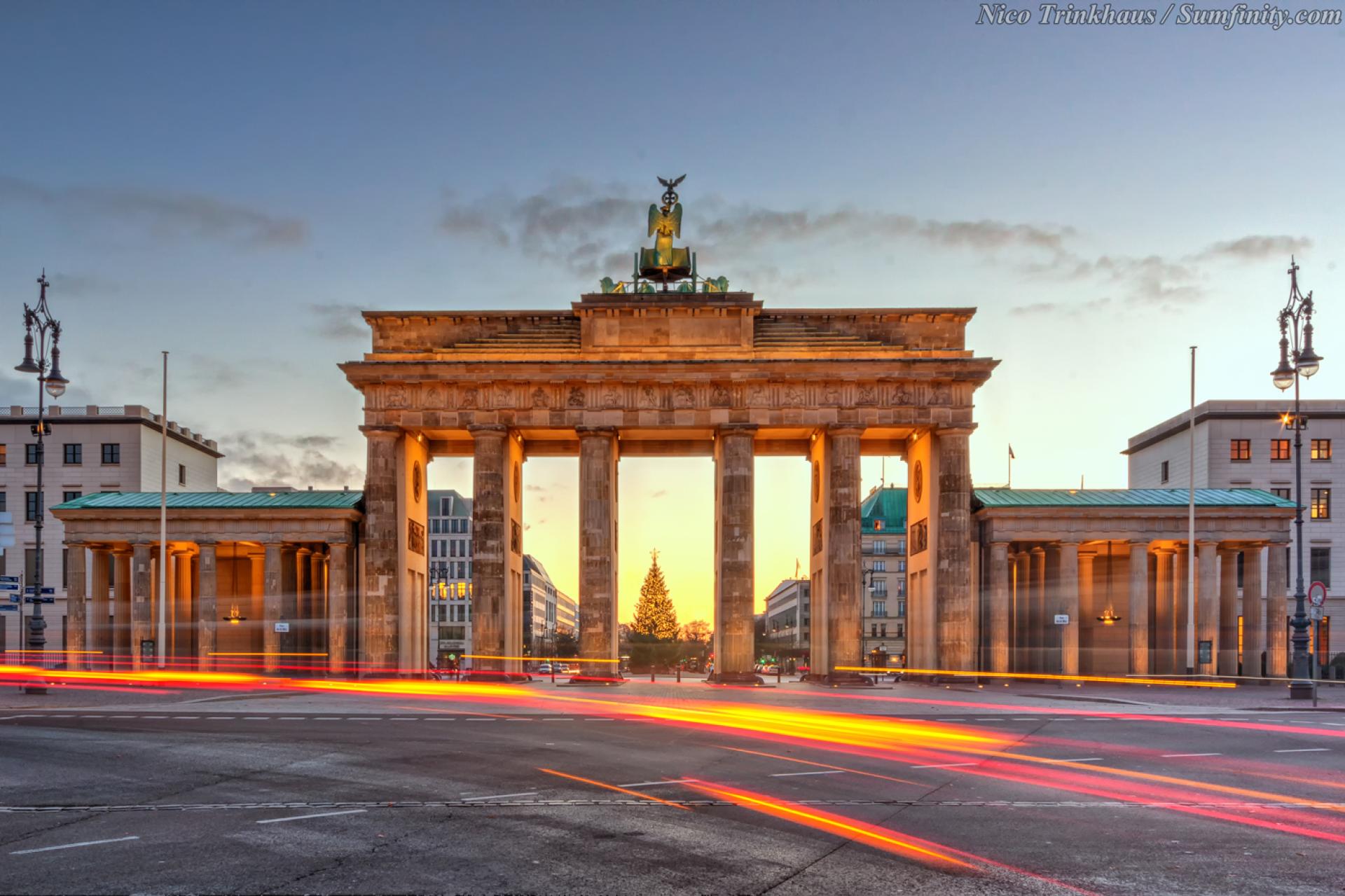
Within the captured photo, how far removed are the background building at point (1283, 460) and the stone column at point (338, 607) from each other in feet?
189

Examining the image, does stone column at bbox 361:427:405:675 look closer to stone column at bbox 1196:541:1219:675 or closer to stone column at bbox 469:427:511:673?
stone column at bbox 469:427:511:673

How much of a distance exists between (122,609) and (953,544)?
4509 cm

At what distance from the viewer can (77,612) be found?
→ 191 ft

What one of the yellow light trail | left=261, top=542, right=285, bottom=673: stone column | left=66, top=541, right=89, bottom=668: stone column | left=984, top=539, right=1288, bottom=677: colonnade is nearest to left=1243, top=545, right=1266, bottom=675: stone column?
left=984, top=539, right=1288, bottom=677: colonnade

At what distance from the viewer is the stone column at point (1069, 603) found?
56.8m

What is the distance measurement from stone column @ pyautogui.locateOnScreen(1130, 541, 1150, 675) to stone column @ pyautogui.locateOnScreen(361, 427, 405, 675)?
3699cm

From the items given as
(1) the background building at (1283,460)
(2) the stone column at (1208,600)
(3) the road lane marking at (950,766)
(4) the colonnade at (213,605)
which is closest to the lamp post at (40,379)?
(4) the colonnade at (213,605)

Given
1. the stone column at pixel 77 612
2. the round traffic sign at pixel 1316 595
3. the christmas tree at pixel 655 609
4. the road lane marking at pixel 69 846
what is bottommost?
the christmas tree at pixel 655 609

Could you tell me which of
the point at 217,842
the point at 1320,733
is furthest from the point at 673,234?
the point at 217,842

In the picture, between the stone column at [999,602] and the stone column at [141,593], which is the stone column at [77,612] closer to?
the stone column at [141,593]

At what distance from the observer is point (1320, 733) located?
26.9 meters

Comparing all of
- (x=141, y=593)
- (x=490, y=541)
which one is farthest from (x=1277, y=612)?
(x=141, y=593)

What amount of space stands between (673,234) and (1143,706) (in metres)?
35.0

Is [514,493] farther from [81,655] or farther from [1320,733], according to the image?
[1320,733]
